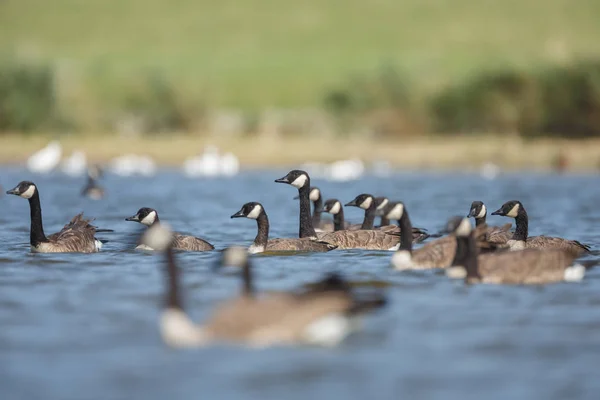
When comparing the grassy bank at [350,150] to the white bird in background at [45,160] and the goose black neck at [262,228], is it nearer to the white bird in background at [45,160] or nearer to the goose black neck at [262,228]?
the white bird in background at [45,160]

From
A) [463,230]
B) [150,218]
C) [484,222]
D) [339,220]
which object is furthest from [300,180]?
[463,230]

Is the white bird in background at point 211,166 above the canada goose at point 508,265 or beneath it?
above

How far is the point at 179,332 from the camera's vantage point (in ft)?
32.5

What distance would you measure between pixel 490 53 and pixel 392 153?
141 feet

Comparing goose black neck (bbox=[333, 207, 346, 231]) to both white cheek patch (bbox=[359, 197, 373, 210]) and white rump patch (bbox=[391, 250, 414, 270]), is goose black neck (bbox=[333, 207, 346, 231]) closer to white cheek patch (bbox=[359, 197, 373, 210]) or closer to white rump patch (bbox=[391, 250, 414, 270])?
white cheek patch (bbox=[359, 197, 373, 210])

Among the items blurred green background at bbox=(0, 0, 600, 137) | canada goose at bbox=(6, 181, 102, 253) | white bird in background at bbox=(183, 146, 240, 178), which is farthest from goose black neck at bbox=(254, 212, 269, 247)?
blurred green background at bbox=(0, 0, 600, 137)

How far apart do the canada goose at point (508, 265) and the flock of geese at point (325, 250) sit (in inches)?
0.5

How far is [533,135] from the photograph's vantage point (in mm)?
47562

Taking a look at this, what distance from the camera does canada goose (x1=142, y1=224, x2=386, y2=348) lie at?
987cm

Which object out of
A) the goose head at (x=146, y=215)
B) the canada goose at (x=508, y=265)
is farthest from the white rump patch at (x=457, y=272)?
the goose head at (x=146, y=215)

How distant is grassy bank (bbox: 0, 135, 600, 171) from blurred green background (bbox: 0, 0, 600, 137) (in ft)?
21.2

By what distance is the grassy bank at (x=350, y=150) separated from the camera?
1661 inches

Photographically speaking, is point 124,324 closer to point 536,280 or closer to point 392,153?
point 536,280

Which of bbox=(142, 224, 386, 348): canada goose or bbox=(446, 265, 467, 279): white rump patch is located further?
bbox=(446, 265, 467, 279): white rump patch
